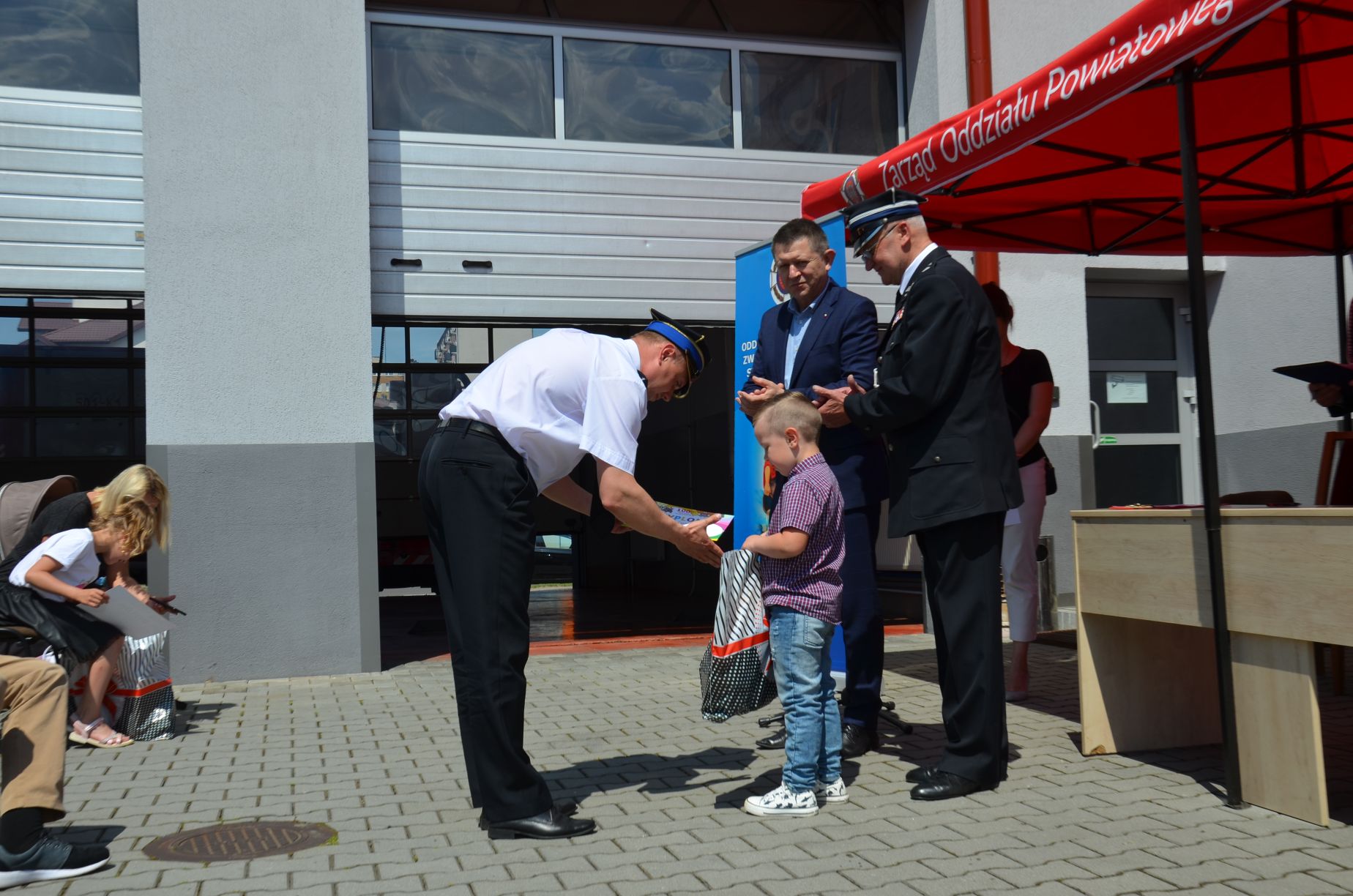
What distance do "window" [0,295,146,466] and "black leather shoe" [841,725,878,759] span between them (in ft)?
37.9

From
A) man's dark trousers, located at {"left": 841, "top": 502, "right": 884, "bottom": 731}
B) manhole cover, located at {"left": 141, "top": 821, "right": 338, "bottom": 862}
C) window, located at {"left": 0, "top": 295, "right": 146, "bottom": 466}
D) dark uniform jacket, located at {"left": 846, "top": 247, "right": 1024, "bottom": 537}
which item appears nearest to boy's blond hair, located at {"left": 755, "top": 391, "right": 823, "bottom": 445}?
dark uniform jacket, located at {"left": 846, "top": 247, "right": 1024, "bottom": 537}

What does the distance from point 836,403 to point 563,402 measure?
3.89 feet

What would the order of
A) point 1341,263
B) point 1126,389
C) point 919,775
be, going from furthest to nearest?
point 1126,389 < point 1341,263 < point 919,775

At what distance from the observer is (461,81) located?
29.3 feet

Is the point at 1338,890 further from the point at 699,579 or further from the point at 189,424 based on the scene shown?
the point at 699,579

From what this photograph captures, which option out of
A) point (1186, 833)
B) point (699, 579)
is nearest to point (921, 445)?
point (1186, 833)

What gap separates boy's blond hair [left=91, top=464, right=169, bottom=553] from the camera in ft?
18.7

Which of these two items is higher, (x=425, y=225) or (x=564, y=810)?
(x=425, y=225)

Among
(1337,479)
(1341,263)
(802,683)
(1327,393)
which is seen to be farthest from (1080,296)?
(802,683)

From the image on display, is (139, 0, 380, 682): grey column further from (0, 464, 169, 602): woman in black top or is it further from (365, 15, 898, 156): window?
(0, 464, 169, 602): woman in black top

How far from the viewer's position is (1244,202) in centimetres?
696

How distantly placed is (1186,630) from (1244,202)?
318 centimetres

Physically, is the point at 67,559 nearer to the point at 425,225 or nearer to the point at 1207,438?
the point at 425,225

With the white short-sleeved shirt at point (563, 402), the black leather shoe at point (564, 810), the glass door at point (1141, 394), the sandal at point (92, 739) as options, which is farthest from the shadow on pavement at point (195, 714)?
the glass door at point (1141, 394)
